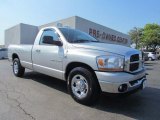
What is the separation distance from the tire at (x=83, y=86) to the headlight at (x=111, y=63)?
0.37 metres

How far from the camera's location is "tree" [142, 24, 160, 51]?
62594mm

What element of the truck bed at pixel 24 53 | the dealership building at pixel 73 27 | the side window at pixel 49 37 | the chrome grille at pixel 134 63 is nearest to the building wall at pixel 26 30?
the dealership building at pixel 73 27

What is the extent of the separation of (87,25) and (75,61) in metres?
17.4

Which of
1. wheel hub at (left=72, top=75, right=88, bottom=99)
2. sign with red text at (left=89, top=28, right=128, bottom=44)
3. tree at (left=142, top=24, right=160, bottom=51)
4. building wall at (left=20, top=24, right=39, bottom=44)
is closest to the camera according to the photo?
wheel hub at (left=72, top=75, right=88, bottom=99)

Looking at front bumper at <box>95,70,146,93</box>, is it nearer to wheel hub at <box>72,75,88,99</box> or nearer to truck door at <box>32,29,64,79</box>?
wheel hub at <box>72,75,88,99</box>

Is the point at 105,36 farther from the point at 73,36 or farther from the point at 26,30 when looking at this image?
the point at 73,36

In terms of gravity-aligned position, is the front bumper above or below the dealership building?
below

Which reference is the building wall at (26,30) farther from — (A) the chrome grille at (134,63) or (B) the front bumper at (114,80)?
(B) the front bumper at (114,80)

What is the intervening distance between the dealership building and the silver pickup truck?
44.1 feet

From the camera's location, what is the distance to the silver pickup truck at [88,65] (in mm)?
4379

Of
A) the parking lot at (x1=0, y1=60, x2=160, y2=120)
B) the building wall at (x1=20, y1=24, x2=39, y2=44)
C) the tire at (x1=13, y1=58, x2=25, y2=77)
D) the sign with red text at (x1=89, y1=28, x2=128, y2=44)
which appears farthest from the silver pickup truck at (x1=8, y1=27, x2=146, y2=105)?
the building wall at (x1=20, y1=24, x2=39, y2=44)

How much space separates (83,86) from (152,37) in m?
62.8

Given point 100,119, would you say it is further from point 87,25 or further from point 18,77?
point 87,25

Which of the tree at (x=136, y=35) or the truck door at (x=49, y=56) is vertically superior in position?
the tree at (x=136, y=35)
